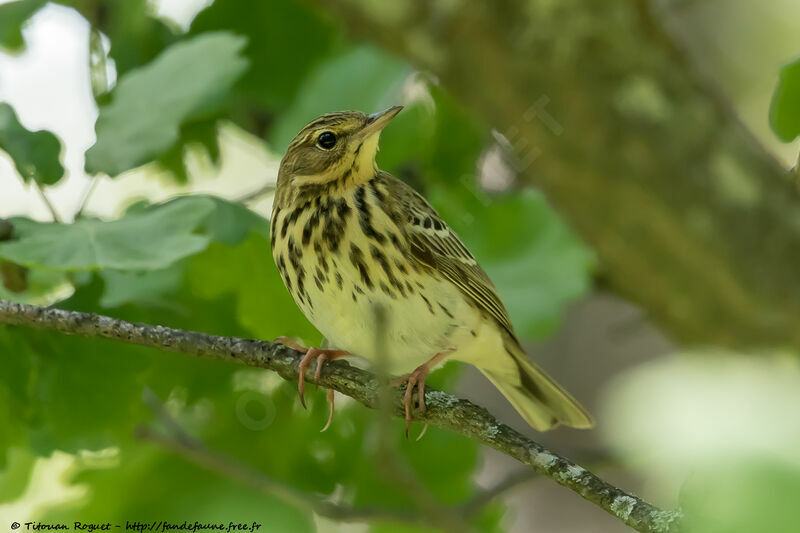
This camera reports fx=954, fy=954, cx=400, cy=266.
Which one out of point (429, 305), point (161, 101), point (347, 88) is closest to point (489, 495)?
point (429, 305)

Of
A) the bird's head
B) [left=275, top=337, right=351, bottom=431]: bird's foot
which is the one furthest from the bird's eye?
[left=275, top=337, right=351, bottom=431]: bird's foot

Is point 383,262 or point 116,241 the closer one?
point 116,241

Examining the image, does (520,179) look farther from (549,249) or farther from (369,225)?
(369,225)

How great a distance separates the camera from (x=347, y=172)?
2969 mm

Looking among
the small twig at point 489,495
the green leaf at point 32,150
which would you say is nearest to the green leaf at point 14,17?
the green leaf at point 32,150

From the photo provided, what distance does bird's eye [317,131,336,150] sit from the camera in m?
2.94

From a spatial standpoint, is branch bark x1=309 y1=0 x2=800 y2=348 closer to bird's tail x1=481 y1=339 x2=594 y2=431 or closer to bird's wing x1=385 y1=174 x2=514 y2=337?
bird's tail x1=481 y1=339 x2=594 y2=431

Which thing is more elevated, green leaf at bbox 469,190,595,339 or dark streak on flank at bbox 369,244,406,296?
green leaf at bbox 469,190,595,339

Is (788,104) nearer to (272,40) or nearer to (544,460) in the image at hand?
(544,460)

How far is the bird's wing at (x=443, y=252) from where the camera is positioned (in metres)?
2.98

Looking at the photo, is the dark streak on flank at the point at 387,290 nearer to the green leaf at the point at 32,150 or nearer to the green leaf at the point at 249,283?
the green leaf at the point at 249,283

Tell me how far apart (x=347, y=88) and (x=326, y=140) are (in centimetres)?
49

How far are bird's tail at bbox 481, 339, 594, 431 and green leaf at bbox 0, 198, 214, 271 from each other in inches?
61.8

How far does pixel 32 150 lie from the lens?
2422mm
